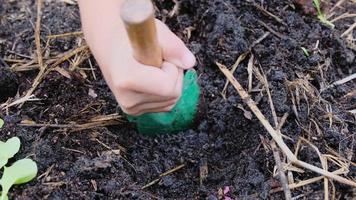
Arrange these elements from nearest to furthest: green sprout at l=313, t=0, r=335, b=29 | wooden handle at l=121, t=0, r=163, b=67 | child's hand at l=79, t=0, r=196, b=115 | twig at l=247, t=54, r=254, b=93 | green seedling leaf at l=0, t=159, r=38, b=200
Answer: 1. wooden handle at l=121, t=0, r=163, b=67
2. child's hand at l=79, t=0, r=196, b=115
3. green seedling leaf at l=0, t=159, r=38, b=200
4. twig at l=247, t=54, r=254, b=93
5. green sprout at l=313, t=0, r=335, b=29

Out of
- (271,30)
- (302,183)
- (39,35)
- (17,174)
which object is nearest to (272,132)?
(302,183)

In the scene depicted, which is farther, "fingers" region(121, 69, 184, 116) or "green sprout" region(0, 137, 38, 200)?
"green sprout" region(0, 137, 38, 200)

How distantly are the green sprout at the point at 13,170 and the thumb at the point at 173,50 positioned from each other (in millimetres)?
430

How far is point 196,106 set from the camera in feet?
5.14

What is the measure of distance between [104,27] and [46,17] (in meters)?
0.64

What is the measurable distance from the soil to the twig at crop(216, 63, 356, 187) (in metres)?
0.02

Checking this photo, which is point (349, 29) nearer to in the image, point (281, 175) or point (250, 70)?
point (250, 70)

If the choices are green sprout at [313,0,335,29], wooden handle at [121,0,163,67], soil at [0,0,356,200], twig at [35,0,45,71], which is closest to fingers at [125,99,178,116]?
wooden handle at [121,0,163,67]

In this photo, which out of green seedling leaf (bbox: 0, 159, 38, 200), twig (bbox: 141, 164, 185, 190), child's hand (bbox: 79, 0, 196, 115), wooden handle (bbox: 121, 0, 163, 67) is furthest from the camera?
twig (bbox: 141, 164, 185, 190)

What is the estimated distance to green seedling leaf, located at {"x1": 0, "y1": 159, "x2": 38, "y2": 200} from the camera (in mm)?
1346

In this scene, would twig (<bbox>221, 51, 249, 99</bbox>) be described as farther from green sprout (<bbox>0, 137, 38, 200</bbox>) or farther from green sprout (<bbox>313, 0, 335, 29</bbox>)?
green sprout (<bbox>0, 137, 38, 200</bbox>)

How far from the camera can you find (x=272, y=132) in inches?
58.1

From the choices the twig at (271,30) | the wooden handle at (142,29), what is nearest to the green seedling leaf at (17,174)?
the wooden handle at (142,29)

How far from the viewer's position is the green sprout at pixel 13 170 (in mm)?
1346
